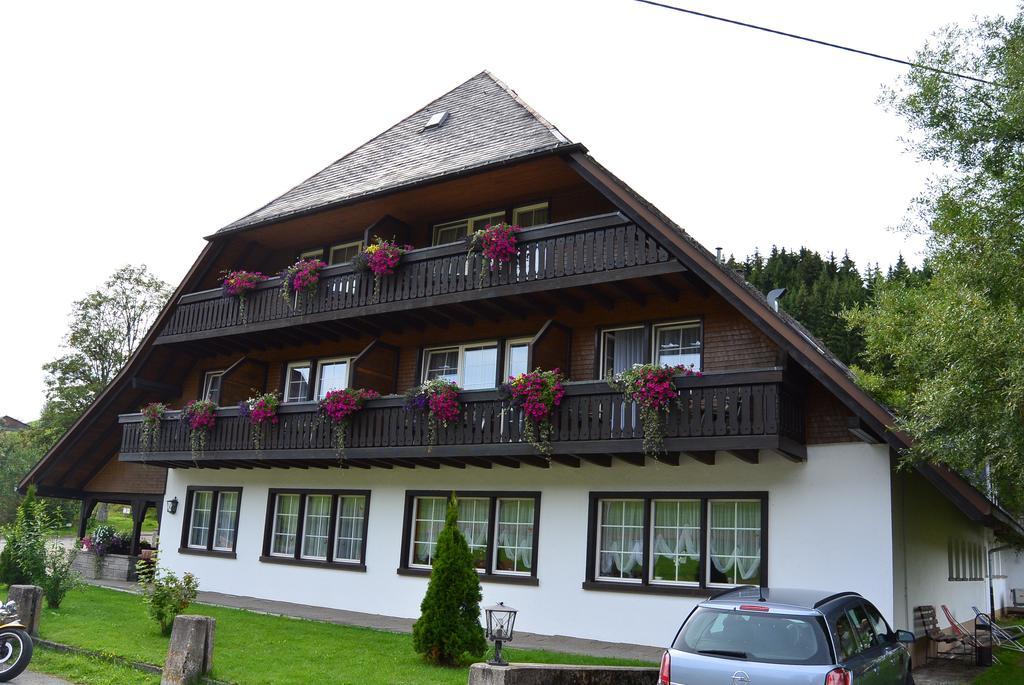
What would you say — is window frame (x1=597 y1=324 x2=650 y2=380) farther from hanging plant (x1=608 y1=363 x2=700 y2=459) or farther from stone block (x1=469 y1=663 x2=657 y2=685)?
stone block (x1=469 y1=663 x2=657 y2=685)

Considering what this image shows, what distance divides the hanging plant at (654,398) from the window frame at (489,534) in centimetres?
329

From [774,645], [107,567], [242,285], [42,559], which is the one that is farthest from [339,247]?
[774,645]

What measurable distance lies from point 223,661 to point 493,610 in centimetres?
405

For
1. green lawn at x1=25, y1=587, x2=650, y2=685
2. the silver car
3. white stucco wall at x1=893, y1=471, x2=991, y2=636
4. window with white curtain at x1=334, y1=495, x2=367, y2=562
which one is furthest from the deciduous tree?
window with white curtain at x1=334, y1=495, x2=367, y2=562

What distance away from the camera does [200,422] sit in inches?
811

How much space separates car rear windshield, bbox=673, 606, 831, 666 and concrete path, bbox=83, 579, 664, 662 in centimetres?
537

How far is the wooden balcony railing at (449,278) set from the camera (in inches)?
603

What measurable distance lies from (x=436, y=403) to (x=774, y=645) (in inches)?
384

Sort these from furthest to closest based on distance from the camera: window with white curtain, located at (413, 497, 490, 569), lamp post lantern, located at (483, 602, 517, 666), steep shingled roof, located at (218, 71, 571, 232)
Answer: steep shingled roof, located at (218, 71, 571, 232), window with white curtain, located at (413, 497, 490, 569), lamp post lantern, located at (483, 602, 517, 666)

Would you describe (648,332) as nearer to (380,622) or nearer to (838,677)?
(380,622)

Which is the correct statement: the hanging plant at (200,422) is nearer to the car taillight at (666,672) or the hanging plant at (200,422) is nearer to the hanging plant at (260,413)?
the hanging plant at (260,413)

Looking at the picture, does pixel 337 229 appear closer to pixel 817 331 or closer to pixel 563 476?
pixel 563 476

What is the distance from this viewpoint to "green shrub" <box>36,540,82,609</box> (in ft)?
52.5

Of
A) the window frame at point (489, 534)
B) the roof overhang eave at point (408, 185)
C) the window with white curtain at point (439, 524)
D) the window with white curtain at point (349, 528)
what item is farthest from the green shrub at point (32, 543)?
the roof overhang eave at point (408, 185)
